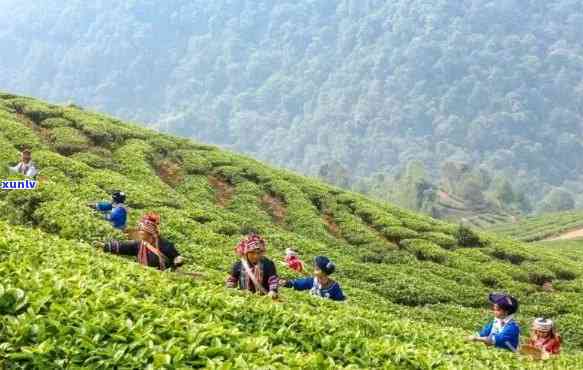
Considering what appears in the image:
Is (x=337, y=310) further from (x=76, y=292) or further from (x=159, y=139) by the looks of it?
(x=159, y=139)

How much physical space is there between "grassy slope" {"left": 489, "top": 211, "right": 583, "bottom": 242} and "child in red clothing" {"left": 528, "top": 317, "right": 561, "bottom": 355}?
48.1 meters

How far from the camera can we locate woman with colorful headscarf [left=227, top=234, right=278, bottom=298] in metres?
10.6

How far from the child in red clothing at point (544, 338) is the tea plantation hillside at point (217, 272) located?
1.36 ft

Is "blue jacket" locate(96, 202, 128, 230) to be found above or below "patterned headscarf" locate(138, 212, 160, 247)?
above

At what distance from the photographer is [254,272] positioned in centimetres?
1070

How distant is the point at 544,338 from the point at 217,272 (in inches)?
289

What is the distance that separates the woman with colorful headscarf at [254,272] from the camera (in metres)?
10.6

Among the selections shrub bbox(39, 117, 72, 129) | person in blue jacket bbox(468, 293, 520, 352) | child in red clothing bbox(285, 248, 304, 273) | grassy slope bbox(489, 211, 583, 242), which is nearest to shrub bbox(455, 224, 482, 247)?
child in red clothing bbox(285, 248, 304, 273)

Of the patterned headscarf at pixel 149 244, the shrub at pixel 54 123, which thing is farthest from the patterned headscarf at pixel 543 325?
the shrub at pixel 54 123

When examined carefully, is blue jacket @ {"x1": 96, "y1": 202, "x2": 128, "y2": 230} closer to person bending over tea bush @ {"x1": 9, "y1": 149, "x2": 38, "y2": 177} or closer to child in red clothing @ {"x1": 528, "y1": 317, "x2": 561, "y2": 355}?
person bending over tea bush @ {"x1": 9, "y1": 149, "x2": 38, "y2": 177}

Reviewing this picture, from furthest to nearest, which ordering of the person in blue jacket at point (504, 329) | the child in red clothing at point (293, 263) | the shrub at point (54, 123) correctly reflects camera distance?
the shrub at point (54, 123) < the child in red clothing at point (293, 263) < the person in blue jacket at point (504, 329)

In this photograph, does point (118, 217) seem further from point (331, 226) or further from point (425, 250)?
point (425, 250)

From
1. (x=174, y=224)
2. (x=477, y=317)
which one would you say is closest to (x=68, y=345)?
(x=174, y=224)

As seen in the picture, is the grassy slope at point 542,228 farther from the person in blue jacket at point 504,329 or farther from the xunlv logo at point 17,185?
the person in blue jacket at point 504,329
